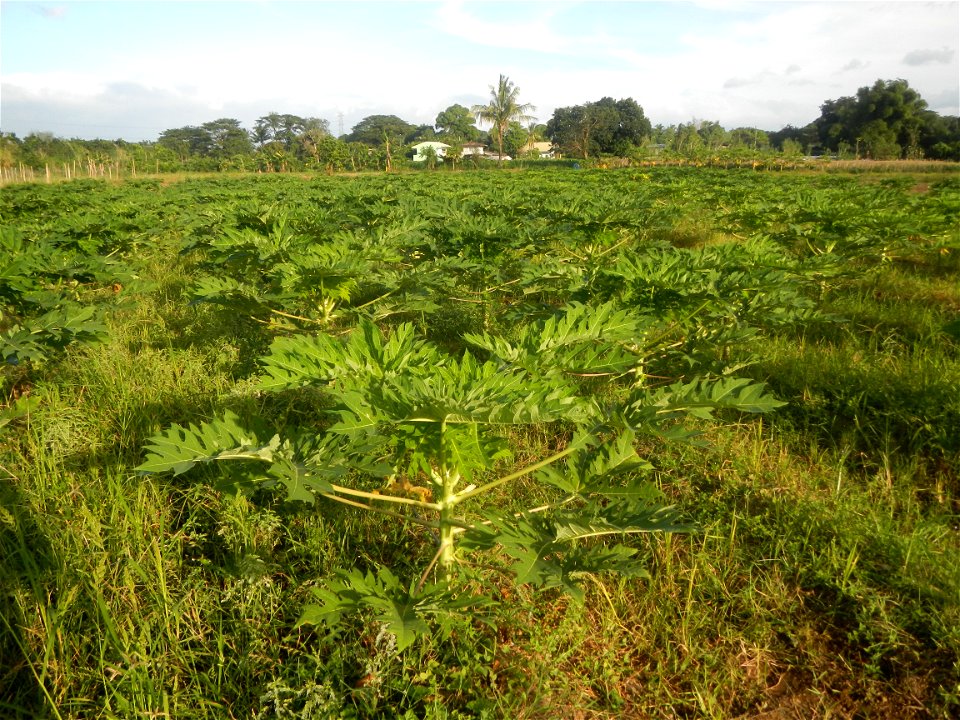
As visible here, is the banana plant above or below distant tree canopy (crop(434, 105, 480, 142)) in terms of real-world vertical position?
below

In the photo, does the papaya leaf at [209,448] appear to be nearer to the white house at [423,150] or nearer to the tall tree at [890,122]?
the tall tree at [890,122]

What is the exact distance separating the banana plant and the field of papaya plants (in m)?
0.01

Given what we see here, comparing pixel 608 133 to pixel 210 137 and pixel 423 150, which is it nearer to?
Answer: pixel 423 150

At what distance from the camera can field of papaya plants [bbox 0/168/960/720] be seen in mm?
1490

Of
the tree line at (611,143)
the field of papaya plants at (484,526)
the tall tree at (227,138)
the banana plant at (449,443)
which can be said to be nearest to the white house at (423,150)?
the tree line at (611,143)

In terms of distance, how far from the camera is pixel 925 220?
6.12 meters

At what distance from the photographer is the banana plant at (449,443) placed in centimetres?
130

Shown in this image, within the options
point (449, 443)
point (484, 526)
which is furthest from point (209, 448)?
point (484, 526)

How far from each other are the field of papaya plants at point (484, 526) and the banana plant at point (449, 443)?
0.01 meters

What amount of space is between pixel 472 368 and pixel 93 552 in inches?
59.9

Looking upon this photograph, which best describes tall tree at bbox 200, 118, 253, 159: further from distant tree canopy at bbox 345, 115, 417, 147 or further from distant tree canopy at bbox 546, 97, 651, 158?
distant tree canopy at bbox 546, 97, 651, 158

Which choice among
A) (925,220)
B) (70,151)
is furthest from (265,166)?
(925,220)

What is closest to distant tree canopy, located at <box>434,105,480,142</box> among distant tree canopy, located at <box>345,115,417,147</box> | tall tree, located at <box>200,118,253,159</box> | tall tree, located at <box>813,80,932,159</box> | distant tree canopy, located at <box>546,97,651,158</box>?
distant tree canopy, located at <box>345,115,417,147</box>

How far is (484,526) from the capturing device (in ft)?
5.27
